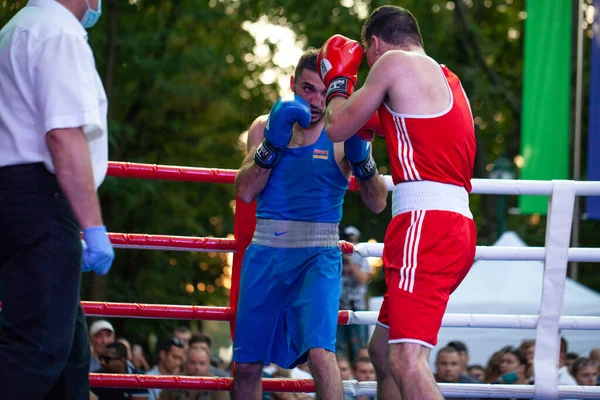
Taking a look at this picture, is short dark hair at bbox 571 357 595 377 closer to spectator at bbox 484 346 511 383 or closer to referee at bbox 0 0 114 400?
spectator at bbox 484 346 511 383

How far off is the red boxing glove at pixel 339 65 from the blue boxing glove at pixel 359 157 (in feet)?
0.95

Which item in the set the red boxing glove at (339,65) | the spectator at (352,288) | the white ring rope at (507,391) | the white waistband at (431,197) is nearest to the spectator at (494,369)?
the spectator at (352,288)

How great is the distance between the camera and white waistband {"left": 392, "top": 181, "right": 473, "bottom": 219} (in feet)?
11.4

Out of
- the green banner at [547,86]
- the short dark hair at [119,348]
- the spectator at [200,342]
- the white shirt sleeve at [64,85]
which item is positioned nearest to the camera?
the white shirt sleeve at [64,85]

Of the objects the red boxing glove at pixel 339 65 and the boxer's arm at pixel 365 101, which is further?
the red boxing glove at pixel 339 65

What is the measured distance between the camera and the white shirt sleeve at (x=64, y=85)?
2760 millimetres

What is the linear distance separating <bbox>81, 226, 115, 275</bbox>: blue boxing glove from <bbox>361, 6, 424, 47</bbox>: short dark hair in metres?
1.56

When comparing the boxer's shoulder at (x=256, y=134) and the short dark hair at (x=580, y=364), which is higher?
the boxer's shoulder at (x=256, y=134)

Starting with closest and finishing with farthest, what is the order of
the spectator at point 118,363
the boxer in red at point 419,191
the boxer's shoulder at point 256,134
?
the boxer in red at point 419,191 → the boxer's shoulder at point 256,134 → the spectator at point 118,363

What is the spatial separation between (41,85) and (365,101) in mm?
1298

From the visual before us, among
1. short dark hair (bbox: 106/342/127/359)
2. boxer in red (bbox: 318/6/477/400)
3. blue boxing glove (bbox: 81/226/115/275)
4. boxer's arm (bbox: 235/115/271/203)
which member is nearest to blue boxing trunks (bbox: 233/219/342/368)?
boxer's arm (bbox: 235/115/271/203)

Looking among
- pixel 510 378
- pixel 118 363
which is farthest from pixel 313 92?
pixel 510 378

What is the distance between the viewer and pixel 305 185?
407cm

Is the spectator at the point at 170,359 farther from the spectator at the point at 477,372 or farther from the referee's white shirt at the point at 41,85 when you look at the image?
the referee's white shirt at the point at 41,85
